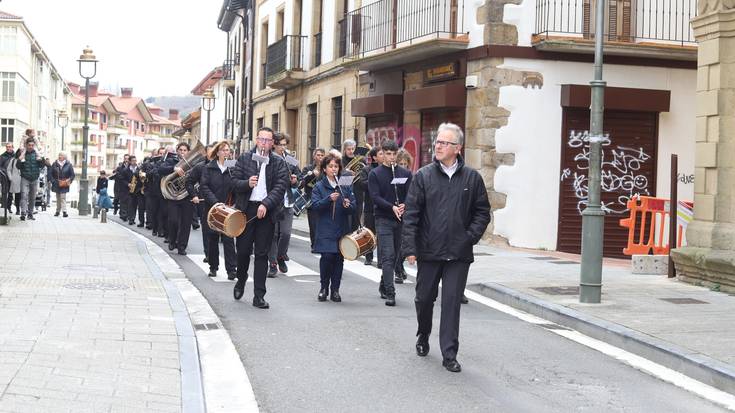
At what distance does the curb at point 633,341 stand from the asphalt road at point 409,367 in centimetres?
32

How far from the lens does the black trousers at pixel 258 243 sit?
9.78m

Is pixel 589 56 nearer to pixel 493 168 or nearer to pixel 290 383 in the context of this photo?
pixel 493 168

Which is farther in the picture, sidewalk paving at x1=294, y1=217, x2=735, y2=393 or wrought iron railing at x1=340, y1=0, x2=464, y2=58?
wrought iron railing at x1=340, y1=0, x2=464, y2=58

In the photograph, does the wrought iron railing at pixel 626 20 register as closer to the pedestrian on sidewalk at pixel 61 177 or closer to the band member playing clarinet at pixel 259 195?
the band member playing clarinet at pixel 259 195

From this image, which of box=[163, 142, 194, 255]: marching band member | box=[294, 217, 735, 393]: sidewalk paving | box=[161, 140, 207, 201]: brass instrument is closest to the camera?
box=[294, 217, 735, 393]: sidewalk paving

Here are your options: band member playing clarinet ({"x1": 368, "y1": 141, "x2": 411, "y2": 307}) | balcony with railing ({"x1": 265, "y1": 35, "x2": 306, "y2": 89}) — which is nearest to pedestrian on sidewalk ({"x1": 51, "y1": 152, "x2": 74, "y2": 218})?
balcony with railing ({"x1": 265, "y1": 35, "x2": 306, "y2": 89})

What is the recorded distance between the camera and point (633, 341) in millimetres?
8008

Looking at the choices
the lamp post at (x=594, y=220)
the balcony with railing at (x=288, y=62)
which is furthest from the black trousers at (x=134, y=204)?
the lamp post at (x=594, y=220)

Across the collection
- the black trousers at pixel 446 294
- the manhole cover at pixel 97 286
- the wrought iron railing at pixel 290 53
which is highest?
the wrought iron railing at pixel 290 53

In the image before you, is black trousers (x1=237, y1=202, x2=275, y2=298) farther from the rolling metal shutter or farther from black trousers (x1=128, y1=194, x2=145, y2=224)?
black trousers (x1=128, y1=194, x2=145, y2=224)

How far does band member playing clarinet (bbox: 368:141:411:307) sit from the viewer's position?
1070 centimetres

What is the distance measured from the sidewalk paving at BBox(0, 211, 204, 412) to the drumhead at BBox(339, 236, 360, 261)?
177 cm

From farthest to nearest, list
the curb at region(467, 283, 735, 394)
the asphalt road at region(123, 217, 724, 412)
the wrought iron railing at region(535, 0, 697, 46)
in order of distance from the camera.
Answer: the wrought iron railing at region(535, 0, 697, 46) → the curb at region(467, 283, 735, 394) → the asphalt road at region(123, 217, 724, 412)

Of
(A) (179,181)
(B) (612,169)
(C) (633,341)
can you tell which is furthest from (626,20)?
(C) (633,341)
